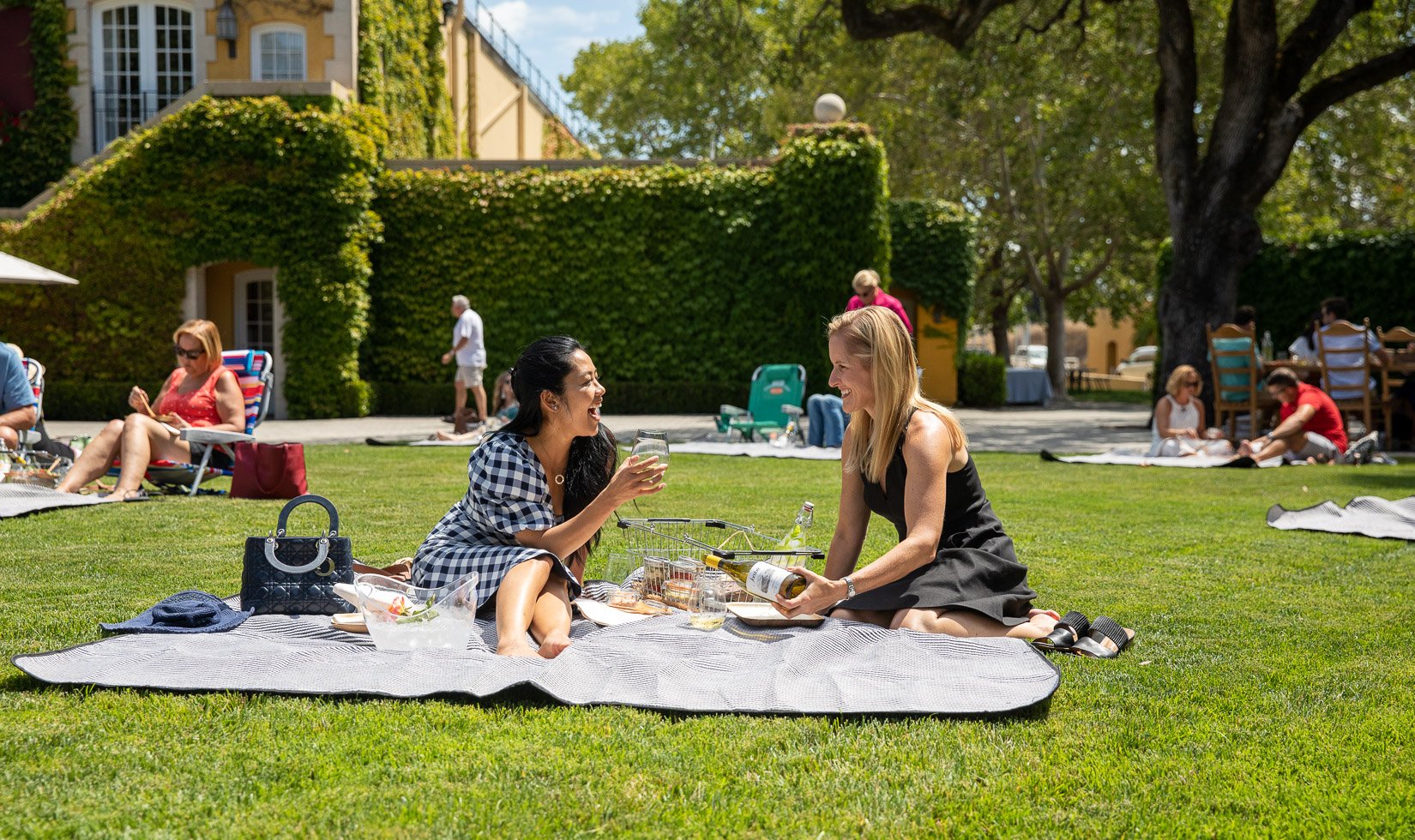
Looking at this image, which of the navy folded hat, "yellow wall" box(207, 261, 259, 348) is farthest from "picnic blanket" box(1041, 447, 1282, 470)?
"yellow wall" box(207, 261, 259, 348)

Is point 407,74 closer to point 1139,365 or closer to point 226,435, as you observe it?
point 226,435

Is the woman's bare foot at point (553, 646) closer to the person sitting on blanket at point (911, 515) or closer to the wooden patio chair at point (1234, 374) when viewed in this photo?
the person sitting on blanket at point (911, 515)

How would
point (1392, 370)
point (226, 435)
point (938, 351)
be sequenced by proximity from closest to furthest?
point (226, 435)
point (1392, 370)
point (938, 351)

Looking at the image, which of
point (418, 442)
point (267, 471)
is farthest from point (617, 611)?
point (418, 442)

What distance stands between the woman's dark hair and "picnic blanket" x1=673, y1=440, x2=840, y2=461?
769 centimetres

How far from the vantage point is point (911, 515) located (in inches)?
162

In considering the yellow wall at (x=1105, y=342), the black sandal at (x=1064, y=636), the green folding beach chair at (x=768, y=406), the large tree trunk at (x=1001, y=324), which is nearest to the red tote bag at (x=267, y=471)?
the black sandal at (x=1064, y=636)

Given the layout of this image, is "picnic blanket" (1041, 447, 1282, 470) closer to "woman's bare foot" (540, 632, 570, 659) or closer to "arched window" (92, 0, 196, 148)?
"woman's bare foot" (540, 632, 570, 659)

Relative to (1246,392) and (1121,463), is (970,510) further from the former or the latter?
(1246,392)

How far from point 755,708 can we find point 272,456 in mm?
5934

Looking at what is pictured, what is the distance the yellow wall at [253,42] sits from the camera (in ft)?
68.8

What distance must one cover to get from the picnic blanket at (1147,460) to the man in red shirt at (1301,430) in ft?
0.67

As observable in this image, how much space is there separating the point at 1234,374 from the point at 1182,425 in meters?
1.89

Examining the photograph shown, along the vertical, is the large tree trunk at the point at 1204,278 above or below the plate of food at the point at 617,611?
above
